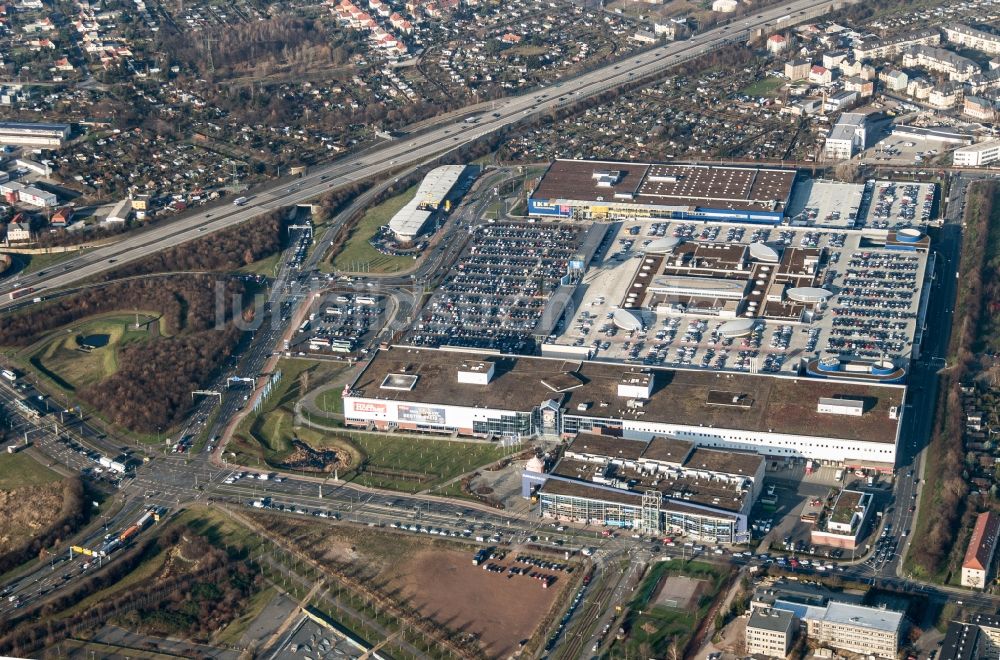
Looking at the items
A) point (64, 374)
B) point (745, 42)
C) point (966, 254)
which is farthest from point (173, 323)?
point (745, 42)

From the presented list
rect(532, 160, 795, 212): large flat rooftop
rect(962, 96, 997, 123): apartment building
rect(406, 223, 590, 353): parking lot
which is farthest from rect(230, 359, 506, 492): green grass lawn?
rect(962, 96, 997, 123): apartment building

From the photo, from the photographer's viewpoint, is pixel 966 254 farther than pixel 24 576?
Yes

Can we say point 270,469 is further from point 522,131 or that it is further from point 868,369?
point 522,131

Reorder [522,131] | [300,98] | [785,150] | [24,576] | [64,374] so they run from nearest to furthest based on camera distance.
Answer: [24,576] → [64,374] → [785,150] → [522,131] → [300,98]

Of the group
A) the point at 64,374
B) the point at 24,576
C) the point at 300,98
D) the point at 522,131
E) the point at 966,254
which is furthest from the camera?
the point at 300,98

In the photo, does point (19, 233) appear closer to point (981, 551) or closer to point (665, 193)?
point (665, 193)

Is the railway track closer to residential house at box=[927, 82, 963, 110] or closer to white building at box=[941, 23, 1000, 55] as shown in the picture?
residential house at box=[927, 82, 963, 110]
